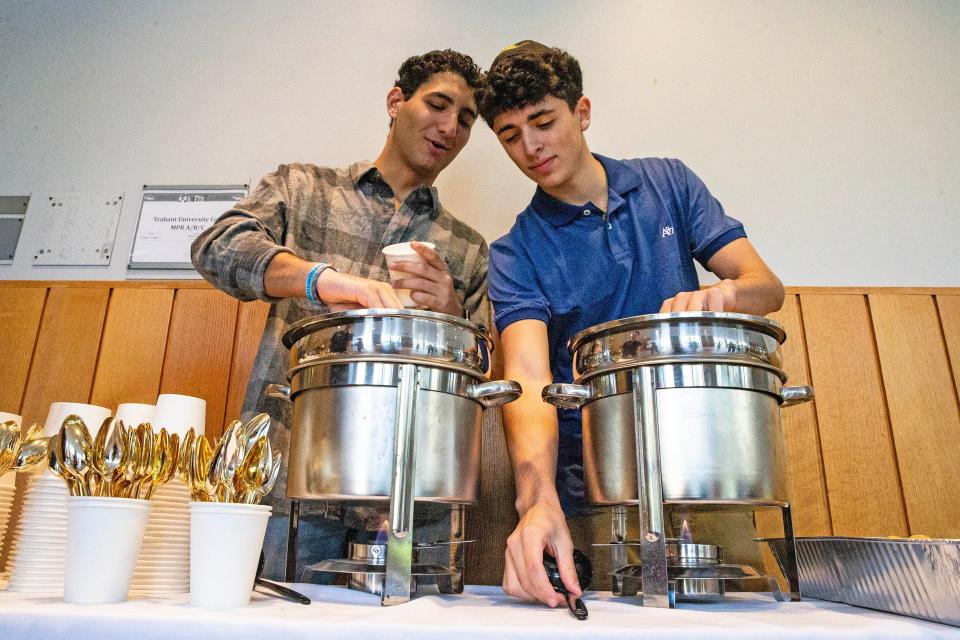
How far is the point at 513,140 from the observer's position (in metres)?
1.26

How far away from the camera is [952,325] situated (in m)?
1.60

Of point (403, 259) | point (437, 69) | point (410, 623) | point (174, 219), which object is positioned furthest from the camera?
point (174, 219)

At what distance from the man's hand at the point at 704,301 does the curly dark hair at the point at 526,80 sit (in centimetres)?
57

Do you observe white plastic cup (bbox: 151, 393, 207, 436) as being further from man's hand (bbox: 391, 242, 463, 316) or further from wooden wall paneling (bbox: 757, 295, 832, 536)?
wooden wall paneling (bbox: 757, 295, 832, 536)

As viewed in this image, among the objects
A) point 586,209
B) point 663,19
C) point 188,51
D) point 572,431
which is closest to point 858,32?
point 663,19

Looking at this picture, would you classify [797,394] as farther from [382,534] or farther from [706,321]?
[382,534]

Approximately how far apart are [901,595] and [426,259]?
0.71 m

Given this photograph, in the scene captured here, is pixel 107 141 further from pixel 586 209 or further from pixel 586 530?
pixel 586 530

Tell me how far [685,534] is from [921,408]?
3.85ft

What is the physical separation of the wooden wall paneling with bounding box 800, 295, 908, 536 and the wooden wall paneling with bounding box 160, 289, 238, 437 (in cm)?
154

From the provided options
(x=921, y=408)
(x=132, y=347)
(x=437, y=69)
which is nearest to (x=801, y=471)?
(x=921, y=408)

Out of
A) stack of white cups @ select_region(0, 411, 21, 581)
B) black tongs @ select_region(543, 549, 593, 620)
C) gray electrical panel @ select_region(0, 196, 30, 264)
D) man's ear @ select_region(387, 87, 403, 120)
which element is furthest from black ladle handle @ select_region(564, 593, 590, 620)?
gray electrical panel @ select_region(0, 196, 30, 264)

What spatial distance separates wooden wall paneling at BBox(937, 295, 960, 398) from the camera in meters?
1.56

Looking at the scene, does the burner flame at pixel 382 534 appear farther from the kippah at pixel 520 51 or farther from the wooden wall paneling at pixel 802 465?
the wooden wall paneling at pixel 802 465
